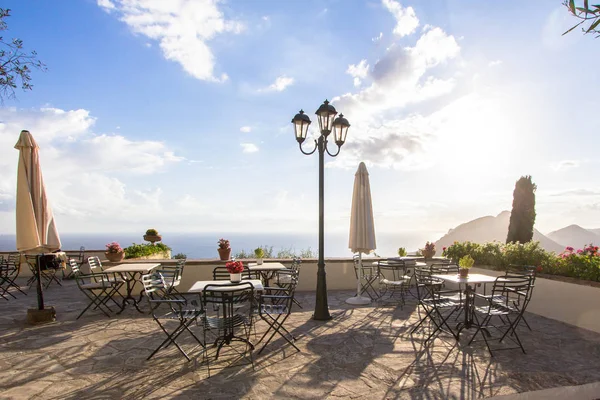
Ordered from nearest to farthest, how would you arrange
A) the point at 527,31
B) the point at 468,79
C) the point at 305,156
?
the point at 527,31 → the point at 305,156 → the point at 468,79

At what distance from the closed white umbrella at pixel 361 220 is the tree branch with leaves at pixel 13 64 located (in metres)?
5.80

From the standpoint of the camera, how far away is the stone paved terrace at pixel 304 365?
3078 millimetres

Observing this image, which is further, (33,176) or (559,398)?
(33,176)

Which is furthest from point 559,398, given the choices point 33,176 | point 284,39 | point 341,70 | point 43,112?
point 43,112

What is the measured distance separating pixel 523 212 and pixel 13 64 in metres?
15.4

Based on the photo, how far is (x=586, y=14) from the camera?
180cm

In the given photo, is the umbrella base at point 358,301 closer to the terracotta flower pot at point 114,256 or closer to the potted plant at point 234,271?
the potted plant at point 234,271

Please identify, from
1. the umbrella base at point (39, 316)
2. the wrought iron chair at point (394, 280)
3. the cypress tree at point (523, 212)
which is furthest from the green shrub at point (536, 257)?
the umbrella base at point (39, 316)

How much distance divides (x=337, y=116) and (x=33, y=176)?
476 centimetres

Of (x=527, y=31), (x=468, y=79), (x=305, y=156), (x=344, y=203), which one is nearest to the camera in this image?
(x=527, y=31)

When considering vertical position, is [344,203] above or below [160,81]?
below

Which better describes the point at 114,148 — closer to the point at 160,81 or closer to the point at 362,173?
the point at 160,81

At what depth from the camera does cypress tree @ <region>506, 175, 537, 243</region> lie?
43.7 ft

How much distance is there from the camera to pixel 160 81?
7.23 meters
